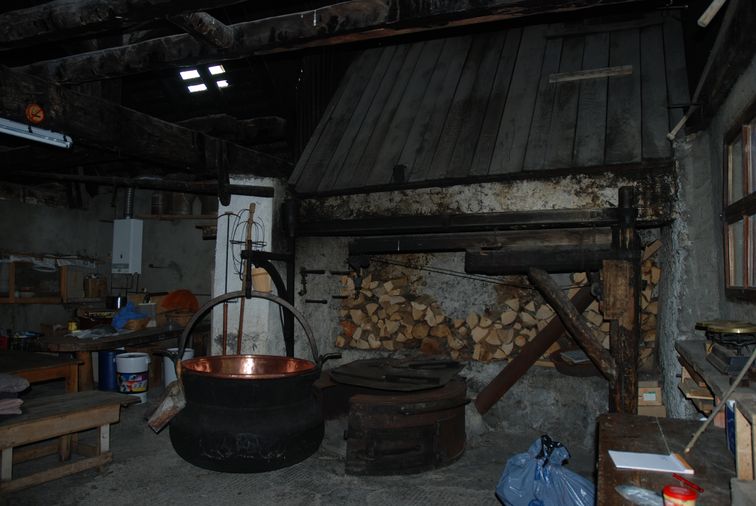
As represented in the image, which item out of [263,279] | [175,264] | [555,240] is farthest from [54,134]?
[175,264]

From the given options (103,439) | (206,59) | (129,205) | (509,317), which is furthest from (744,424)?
(129,205)

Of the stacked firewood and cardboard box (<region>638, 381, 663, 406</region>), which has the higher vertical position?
the stacked firewood

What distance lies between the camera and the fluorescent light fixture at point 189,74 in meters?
7.54

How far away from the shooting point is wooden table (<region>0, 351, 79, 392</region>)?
5.07 meters

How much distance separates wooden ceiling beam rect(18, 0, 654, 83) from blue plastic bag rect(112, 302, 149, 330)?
167 inches

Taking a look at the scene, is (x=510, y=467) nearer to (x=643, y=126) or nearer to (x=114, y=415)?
(x=643, y=126)

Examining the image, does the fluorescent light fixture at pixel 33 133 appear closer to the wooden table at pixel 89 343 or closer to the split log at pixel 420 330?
the wooden table at pixel 89 343

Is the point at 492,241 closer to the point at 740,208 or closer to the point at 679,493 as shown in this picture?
the point at 740,208

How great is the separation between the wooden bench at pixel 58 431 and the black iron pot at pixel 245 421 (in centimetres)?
69

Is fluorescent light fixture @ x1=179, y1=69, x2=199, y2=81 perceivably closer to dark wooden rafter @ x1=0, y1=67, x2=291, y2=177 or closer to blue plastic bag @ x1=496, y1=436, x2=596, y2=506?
dark wooden rafter @ x1=0, y1=67, x2=291, y2=177

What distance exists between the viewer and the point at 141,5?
2619mm

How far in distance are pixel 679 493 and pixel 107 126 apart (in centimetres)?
410

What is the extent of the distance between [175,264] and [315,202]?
16.9 feet

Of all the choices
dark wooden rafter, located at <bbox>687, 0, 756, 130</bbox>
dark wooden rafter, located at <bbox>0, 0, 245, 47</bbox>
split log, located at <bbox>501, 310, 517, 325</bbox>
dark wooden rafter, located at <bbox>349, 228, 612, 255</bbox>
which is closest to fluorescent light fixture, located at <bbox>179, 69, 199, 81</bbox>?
dark wooden rafter, located at <bbox>349, 228, 612, 255</bbox>
